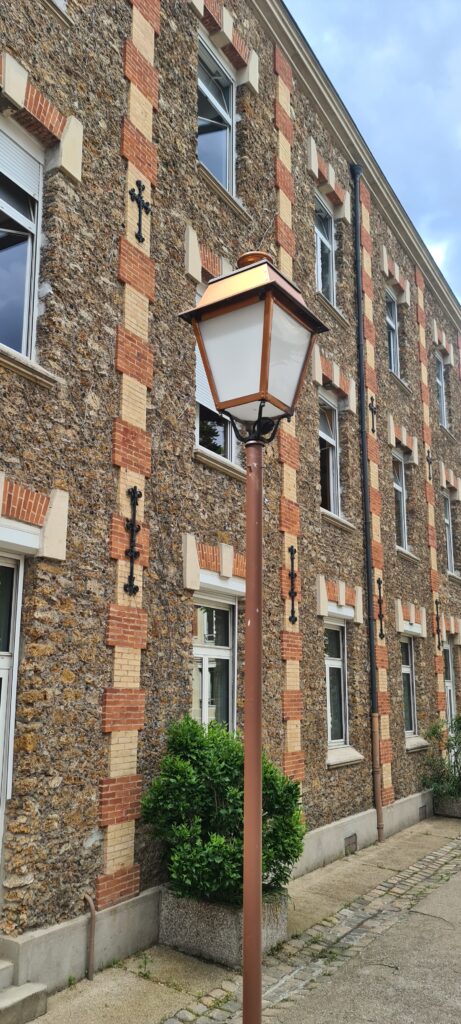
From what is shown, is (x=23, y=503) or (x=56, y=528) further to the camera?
(x=56, y=528)

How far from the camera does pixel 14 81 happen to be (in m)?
5.93

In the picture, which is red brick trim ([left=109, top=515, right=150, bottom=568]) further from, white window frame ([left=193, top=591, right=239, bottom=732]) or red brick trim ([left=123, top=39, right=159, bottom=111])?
red brick trim ([left=123, top=39, right=159, bottom=111])

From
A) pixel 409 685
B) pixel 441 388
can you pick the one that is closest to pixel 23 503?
pixel 409 685

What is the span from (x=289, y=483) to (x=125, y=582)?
360 centimetres

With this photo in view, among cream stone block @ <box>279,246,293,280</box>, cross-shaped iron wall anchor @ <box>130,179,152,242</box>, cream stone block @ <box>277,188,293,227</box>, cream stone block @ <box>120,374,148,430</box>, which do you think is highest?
cream stone block @ <box>277,188,293,227</box>

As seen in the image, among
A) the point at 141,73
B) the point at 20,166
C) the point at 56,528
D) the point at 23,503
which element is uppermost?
the point at 141,73

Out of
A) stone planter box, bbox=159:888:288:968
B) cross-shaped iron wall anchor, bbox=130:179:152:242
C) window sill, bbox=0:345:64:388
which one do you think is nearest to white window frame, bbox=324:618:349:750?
stone planter box, bbox=159:888:288:968

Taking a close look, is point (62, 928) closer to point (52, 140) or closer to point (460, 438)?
point (52, 140)

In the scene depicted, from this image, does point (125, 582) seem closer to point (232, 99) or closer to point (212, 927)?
point (212, 927)

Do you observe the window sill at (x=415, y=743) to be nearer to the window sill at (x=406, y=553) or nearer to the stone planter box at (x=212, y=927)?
the window sill at (x=406, y=553)

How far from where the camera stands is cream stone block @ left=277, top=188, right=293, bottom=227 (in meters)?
10.2

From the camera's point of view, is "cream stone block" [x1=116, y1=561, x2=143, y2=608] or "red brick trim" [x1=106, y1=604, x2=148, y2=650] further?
"cream stone block" [x1=116, y1=561, x2=143, y2=608]

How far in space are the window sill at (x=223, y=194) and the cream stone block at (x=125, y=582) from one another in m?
4.48

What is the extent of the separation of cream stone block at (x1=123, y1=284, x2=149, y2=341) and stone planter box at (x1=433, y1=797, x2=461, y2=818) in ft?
32.4
